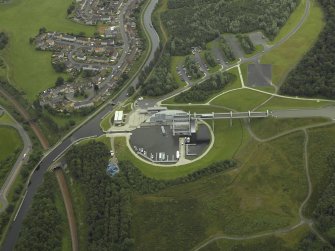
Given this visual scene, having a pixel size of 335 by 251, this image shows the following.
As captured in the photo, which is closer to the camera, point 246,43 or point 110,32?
point 246,43

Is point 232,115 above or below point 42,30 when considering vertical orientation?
below

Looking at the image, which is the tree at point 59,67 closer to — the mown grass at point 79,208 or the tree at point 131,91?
the tree at point 131,91

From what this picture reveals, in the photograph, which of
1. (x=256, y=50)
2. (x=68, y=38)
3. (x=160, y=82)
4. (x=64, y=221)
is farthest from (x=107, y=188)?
(x=68, y=38)

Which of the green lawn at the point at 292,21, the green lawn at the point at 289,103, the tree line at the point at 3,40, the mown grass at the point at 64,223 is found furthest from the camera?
the tree line at the point at 3,40

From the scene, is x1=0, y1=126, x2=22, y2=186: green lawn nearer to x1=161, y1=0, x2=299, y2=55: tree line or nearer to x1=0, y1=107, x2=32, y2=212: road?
x1=0, y1=107, x2=32, y2=212: road

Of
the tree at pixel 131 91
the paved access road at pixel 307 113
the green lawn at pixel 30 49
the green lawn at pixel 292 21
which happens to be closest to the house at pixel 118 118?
the tree at pixel 131 91

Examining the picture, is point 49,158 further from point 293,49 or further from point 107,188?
point 293,49
